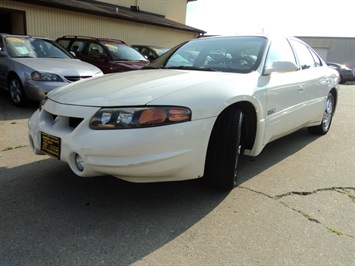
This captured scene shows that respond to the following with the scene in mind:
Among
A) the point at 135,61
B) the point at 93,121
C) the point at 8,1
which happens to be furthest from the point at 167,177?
the point at 8,1

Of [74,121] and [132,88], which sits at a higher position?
[132,88]

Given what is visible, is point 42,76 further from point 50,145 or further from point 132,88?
point 132,88

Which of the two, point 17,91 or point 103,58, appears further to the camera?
point 103,58

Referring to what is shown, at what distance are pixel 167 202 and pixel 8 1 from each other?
33.3 feet

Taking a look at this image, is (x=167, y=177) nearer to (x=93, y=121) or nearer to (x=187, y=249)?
(x=187, y=249)

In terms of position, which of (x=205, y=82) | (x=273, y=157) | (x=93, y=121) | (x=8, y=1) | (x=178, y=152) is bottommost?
(x=273, y=157)

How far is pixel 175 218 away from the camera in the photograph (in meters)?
2.57

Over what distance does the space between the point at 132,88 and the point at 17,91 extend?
4.61 metres

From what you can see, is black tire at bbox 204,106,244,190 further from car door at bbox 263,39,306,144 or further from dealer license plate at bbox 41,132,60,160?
dealer license plate at bbox 41,132,60,160

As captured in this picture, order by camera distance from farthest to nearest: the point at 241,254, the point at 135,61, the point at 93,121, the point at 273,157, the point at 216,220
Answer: the point at 135,61 < the point at 273,157 < the point at 216,220 < the point at 93,121 < the point at 241,254

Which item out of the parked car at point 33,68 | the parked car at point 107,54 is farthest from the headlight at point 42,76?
the parked car at point 107,54

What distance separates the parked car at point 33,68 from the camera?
586 centimetres

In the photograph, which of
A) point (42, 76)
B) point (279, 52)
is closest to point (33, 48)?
point (42, 76)

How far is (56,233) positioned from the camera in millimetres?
2297
